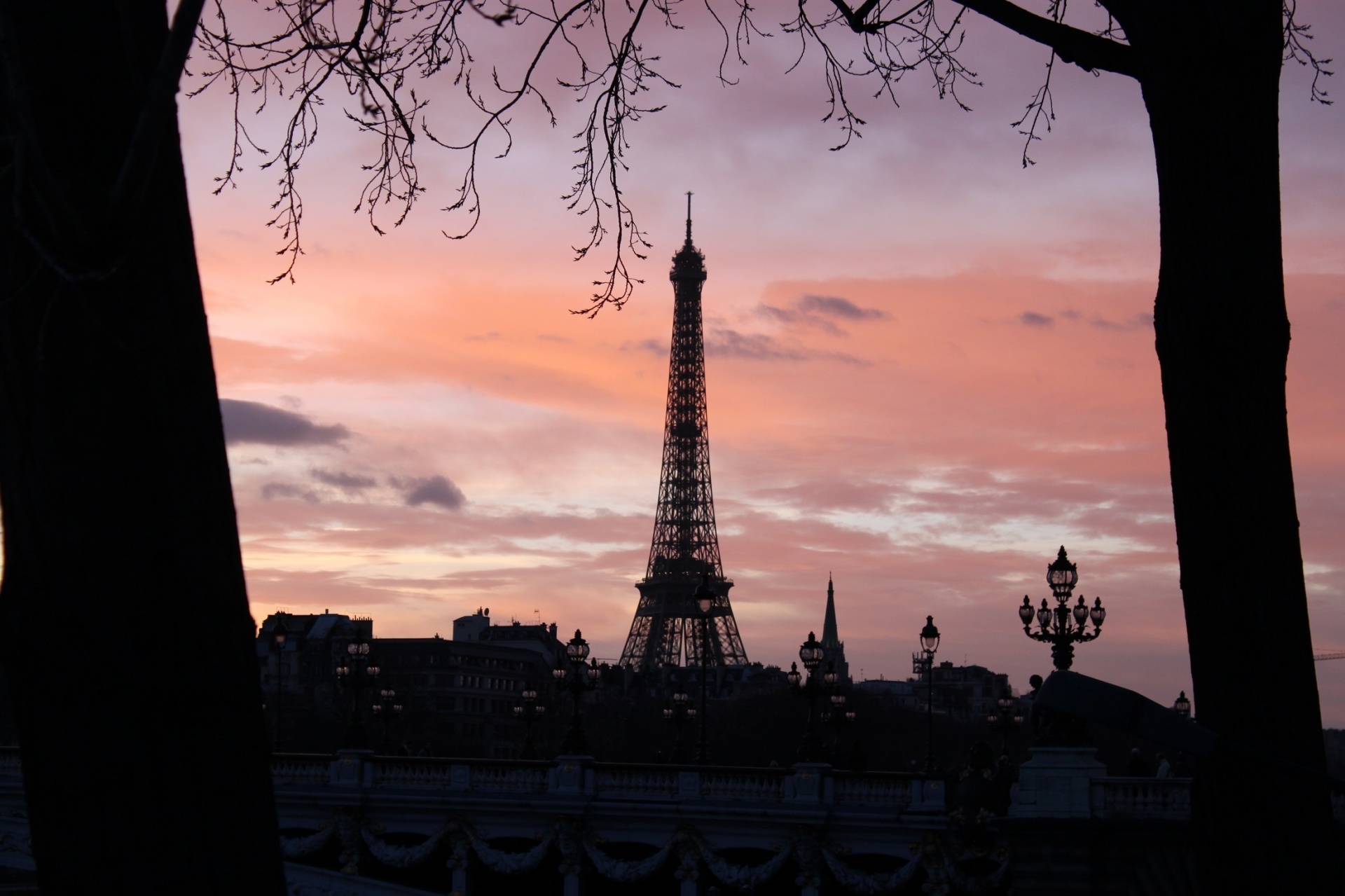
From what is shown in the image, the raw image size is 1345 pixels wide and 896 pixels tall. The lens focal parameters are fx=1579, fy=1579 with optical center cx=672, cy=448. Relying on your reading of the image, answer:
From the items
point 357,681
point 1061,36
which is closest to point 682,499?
point 357,681

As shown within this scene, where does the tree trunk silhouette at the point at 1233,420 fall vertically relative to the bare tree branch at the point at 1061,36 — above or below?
below

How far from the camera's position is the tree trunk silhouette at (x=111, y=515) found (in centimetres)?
361

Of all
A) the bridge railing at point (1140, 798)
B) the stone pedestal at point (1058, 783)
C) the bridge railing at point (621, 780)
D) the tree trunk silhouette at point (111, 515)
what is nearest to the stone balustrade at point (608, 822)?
the bridge railing at point (621, 780)

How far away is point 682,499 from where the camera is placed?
13875 centimetres

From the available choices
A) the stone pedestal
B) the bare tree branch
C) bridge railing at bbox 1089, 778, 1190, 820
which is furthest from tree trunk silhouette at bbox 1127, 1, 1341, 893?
the stone pedestal

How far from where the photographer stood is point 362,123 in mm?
6789

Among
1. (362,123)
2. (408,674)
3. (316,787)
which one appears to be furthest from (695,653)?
(362,123)

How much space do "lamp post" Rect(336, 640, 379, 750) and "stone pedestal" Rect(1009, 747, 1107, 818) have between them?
18.8 metres

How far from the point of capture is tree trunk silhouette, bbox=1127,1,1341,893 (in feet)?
18.1

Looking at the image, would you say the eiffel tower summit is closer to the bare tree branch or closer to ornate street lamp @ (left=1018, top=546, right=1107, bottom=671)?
ornate street lamp @ (left=1018, top=546, right=1107, bottom=671)

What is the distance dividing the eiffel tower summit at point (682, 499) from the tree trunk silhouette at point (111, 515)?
132644 mm

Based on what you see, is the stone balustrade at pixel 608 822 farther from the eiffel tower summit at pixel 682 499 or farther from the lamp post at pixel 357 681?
the eiffel tower summit at pixel 682 499

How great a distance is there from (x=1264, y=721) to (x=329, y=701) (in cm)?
12623

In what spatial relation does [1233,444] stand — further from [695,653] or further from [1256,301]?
[695,653]
